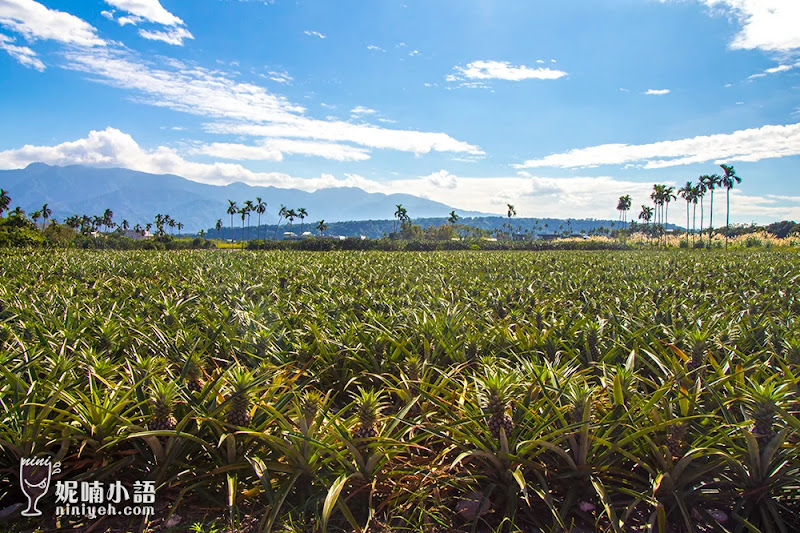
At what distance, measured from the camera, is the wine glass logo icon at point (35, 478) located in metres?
2.35

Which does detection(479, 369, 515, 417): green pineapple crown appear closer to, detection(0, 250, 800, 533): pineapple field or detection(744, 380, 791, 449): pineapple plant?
detection(0, 250, 800, 533): pineapple field

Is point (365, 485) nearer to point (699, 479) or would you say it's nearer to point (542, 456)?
point (542, 456)

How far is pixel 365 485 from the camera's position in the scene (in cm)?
247

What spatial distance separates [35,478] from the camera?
7.88 feet

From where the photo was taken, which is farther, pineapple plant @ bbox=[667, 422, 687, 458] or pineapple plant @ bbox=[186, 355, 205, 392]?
pineapple plant @ bbox=[186, 355, 205, 392]

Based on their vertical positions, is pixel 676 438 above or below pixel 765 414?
below

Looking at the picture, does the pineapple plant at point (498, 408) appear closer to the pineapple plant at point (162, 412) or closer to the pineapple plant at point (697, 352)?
the pineapple plant at point (162, 412)

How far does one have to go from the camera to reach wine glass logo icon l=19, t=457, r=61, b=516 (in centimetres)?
235

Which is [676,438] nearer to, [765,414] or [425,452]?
[765,414]

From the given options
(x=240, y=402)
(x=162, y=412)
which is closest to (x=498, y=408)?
(x=240, y=402)
